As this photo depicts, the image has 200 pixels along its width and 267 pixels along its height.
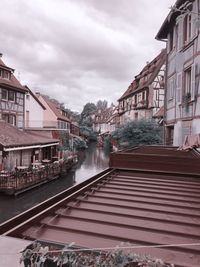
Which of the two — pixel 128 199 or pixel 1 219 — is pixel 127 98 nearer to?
pixel 1 219

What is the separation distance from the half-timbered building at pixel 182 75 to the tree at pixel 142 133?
8.96 meters

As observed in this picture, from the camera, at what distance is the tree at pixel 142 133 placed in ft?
81.2

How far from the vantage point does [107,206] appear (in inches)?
187

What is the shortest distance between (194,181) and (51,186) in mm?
15076

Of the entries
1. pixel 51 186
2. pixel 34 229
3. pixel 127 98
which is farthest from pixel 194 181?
pixel 127 98

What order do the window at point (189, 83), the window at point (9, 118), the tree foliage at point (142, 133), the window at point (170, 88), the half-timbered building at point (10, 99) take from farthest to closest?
the tree foliage at point (142, 133), the window at point (9, 118), the half-timbered building at point (10, 99), the window at point (170, 88), the window at point (189, 83)

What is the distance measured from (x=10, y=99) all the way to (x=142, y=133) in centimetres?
1125

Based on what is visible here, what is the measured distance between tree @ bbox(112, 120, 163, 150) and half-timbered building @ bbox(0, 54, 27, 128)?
9313 millimetres

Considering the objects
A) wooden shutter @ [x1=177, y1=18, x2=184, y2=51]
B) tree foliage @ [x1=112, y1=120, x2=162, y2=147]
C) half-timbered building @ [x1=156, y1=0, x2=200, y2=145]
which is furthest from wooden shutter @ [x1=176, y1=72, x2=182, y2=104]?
tree foliage @ [x1=112, y1=120, x2=162, y2=147]

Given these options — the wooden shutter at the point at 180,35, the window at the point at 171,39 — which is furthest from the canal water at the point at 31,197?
the window at the point at 171,39

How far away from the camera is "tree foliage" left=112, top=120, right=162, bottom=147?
24.8 meters

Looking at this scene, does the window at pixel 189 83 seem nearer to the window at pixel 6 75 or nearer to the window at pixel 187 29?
the window at pixel 187 29

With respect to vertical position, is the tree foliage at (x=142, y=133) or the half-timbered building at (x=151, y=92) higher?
the half-timbered building at (x=151, y=92)

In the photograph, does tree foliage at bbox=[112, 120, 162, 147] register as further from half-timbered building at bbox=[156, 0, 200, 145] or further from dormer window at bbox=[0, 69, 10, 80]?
dormer window at bbox=[0, 69, 10, 80]
